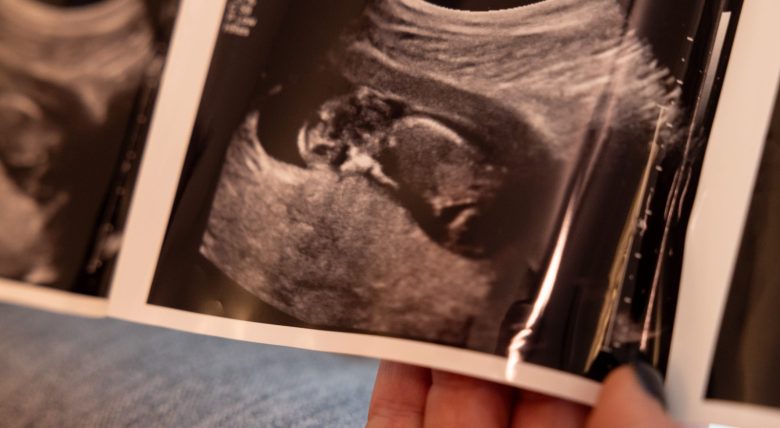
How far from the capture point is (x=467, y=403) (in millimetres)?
356

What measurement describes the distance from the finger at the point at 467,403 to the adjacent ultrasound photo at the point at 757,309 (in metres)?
0.11

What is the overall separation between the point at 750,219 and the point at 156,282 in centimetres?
32

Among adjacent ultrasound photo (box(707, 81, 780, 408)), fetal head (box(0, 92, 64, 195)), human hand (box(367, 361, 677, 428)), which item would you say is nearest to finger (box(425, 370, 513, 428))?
human hand (box(367, 361, 677, 428))

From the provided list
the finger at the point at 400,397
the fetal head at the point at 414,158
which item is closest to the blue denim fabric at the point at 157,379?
the finger at the point at 400,397

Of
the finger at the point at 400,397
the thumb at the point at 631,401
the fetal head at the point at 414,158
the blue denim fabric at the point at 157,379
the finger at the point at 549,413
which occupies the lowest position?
the blue denim fabric at the point at 157,379

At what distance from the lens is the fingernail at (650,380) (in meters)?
0.31

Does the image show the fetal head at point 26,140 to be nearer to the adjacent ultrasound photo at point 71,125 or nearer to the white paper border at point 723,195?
the adjacent ultrasound photo at point 71,125

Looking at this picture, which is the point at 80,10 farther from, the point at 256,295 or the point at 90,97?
the point at 256,295

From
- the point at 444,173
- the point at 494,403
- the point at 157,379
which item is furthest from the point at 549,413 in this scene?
the point at 157,379

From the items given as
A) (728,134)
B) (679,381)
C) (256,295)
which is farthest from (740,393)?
(256,295)

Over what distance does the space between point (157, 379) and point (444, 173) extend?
0.77 ft

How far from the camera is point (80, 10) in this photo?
1.26 feet

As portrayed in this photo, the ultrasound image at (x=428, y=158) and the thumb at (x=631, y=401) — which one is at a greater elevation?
the ultrasound image at (x=428, y=158)

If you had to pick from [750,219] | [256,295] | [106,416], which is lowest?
[106,416]
